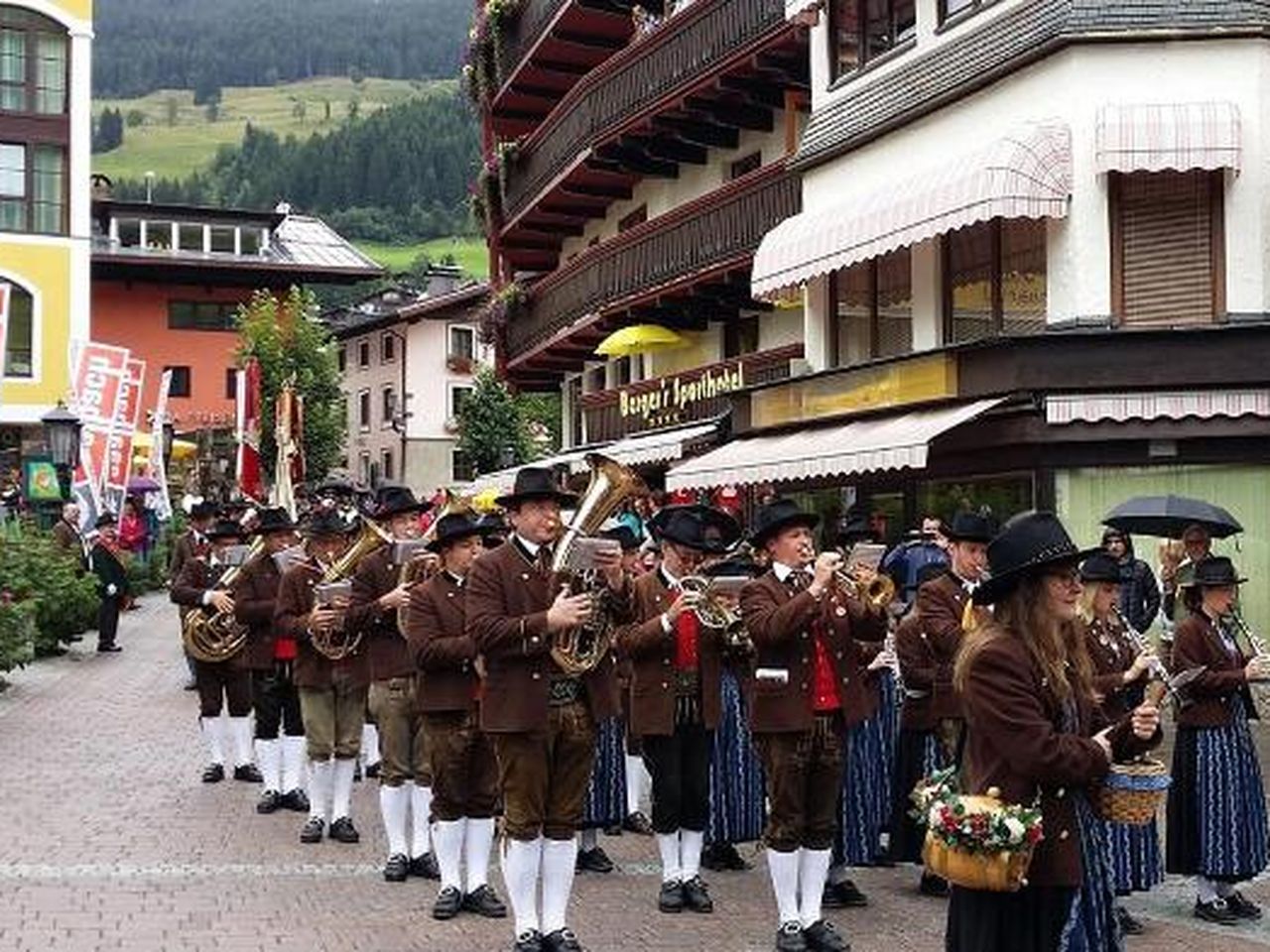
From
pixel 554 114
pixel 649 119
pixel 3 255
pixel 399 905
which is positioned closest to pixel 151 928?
pixel 399 905

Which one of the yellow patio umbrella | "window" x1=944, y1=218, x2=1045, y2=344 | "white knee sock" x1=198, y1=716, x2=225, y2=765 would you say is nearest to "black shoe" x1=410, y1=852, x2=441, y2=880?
"white knee sock" x1=198, y1=716, x2=225, y2=765

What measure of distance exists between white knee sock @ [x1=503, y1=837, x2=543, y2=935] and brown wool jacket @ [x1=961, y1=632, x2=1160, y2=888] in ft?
11.1

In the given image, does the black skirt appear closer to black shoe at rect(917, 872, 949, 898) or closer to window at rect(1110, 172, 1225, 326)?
black shoe at rect(917, 872, 949, 898)

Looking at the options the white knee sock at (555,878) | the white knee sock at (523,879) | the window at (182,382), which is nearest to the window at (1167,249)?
the white knee sock at (555,878)

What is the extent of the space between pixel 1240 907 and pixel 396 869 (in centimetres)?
490

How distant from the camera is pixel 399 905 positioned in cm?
993

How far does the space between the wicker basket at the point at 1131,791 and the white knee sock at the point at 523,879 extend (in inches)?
143

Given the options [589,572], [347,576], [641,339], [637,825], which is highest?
[641,339]

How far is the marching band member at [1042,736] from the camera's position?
5.61 meters

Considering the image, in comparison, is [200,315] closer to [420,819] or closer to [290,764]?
[290,764]

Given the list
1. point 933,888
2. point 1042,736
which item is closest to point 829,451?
point 933,888

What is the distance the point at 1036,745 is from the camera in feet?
18.2

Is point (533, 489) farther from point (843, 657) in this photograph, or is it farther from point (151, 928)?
point (151, 928)

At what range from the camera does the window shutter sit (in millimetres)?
17531
